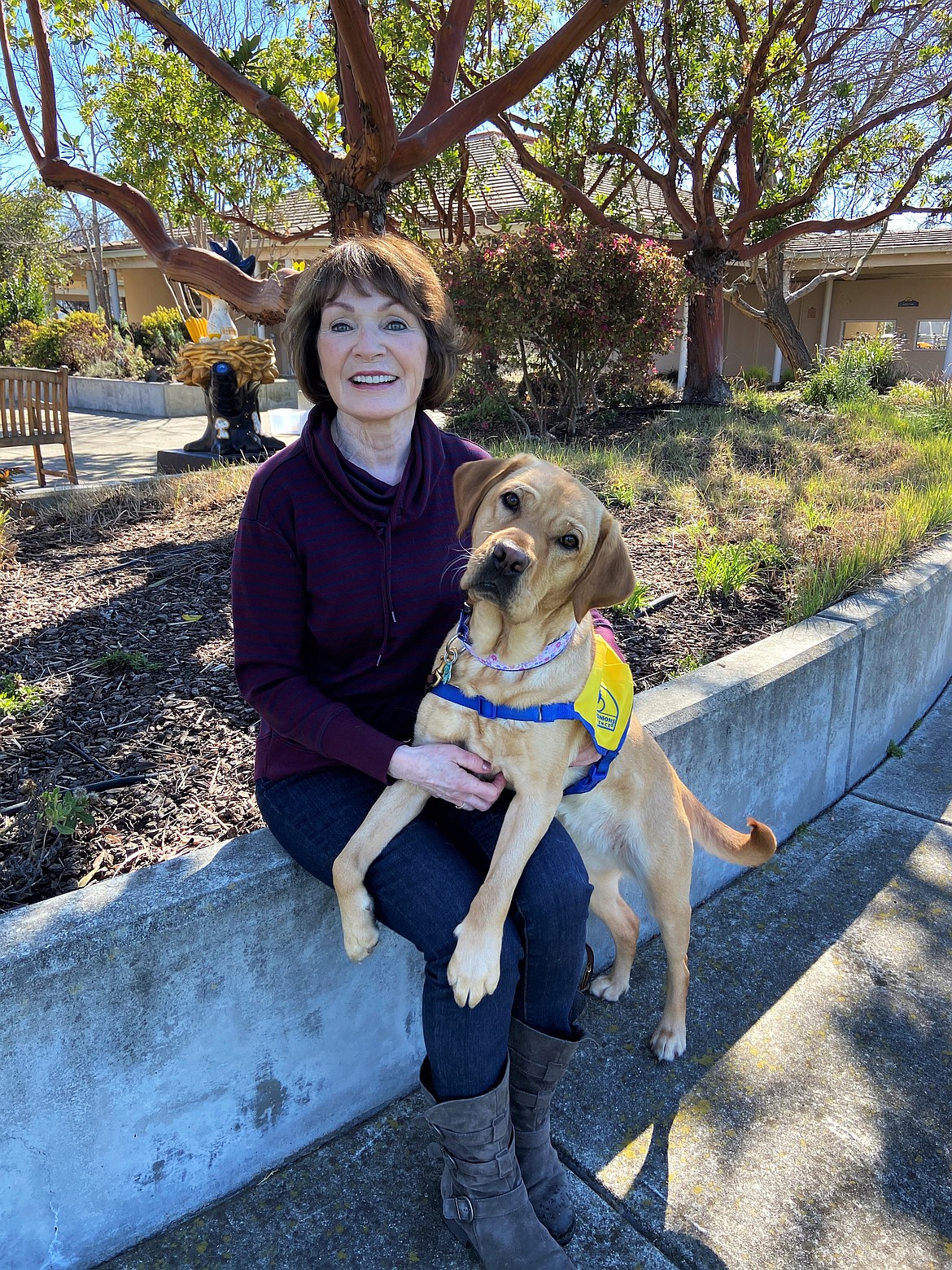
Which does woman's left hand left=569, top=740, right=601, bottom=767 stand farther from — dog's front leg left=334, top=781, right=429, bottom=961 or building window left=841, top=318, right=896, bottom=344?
building window left=841, top=318, right=896, bottom=344

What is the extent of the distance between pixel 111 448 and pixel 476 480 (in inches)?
453

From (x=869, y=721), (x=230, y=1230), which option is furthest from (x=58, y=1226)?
(x=869, y=721)

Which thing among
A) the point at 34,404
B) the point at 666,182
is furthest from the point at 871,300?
the point at 34,404

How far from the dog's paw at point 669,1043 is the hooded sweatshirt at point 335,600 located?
1.16 meters

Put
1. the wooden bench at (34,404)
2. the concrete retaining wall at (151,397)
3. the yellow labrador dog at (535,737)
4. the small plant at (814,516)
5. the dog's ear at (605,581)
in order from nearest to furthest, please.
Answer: the yellow labrador dog at (535,737), the dog's ear at (605,581), the small plant at (814,516), the wooden bench at (34,404), the concrete retaining wall at (151,397)

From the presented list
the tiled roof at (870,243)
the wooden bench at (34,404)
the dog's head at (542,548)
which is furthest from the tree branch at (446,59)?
the tiled roof at (870,243)

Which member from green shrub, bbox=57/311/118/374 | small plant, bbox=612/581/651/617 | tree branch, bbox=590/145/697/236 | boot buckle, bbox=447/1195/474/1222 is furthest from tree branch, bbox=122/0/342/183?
green shrub, bbox=57/311/118/374

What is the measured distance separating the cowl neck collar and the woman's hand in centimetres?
63

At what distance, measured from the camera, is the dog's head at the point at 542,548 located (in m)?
1.94

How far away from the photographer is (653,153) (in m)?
13.7

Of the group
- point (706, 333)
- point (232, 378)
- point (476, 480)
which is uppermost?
point (706, 333)

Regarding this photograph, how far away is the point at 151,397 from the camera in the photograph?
16156 mm

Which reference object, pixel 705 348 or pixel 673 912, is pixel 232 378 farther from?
pixel 705 348

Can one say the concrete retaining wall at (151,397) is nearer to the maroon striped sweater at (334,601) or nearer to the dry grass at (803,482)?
the dry grass at (803,482)
